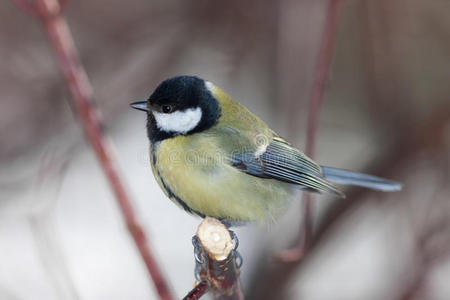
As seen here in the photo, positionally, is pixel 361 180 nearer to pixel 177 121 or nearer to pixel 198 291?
pixel 177 121

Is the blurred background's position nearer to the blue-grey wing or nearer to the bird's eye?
the blue-grey wing

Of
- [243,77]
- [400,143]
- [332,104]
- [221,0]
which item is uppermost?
[221,0]

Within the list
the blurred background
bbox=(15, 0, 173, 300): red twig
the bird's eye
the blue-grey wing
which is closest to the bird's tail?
the blue-grey wing

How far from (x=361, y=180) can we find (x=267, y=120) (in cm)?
148

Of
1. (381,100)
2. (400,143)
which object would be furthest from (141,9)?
(400,143)

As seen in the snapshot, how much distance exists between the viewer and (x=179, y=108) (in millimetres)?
1719

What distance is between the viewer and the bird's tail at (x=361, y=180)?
1.97m

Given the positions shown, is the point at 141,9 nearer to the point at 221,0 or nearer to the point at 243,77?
the point at 221,0

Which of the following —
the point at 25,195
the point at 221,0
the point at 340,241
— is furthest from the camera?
the point at 221,0

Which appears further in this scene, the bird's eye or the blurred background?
the blurred background

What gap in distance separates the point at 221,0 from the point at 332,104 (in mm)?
952

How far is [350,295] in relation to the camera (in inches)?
118

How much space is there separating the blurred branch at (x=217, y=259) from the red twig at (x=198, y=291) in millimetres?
18

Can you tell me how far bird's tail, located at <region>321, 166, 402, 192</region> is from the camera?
197cm
